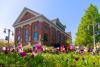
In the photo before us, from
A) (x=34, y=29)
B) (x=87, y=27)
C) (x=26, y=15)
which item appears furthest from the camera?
(x=26, y=15)

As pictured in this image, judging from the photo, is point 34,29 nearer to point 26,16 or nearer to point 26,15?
point 26,16

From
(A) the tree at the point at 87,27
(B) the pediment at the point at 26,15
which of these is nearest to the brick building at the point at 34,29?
(B) the pediment at the point at 26,15

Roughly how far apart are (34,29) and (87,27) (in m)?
11.8

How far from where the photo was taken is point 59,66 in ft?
30.6

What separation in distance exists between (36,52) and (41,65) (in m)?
1.08

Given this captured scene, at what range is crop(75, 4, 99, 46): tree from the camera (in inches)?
2063

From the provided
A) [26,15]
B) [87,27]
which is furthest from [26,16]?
[87,27]

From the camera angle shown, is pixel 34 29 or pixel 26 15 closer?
pixel 34 29

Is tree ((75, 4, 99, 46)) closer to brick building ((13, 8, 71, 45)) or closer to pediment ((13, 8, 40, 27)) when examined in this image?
brick building ((13, 8, 71, 45))

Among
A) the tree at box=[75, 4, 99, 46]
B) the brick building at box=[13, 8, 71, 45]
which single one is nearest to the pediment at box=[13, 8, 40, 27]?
the brick building at box=[13, 8, 71, 45]

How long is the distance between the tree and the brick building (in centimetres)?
813

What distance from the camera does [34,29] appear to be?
58.9 m

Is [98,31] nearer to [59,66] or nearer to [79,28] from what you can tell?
[79,28]

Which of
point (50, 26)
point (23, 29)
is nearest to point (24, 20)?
point (23, 29)
